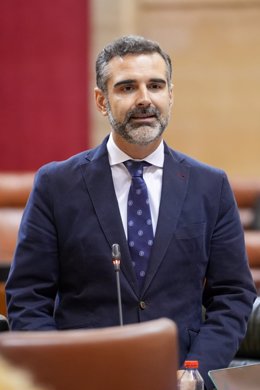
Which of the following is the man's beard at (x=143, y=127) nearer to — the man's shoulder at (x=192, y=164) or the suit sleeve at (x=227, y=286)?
the man's shoulder at (x=192, y=164)

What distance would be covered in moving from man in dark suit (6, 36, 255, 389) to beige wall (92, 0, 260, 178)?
437 centimetres

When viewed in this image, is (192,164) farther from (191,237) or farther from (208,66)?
(208,66)

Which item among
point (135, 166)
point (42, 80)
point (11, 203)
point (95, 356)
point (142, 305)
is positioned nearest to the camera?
point (95, 356)

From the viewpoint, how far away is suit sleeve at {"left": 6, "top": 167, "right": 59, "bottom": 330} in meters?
1.98

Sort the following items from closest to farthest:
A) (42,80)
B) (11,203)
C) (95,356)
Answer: (95,356)
(11,203)
(42,80)

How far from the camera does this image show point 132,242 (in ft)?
6.57

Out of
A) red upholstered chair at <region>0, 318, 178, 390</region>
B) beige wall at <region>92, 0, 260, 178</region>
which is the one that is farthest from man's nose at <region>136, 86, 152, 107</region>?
beige wall at <region>92, 0, 260, 178</region>

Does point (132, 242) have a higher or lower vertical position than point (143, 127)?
lower

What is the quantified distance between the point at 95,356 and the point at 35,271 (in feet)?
2.67

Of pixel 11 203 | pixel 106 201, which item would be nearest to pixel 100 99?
pixel 106 201

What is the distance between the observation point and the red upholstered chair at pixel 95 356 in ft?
3.91

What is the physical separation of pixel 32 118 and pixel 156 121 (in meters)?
4.61

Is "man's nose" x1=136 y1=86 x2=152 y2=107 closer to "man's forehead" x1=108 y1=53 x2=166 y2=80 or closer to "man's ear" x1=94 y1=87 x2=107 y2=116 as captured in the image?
"man's forehead" x1=108 y1=53 x2=166 y2=80

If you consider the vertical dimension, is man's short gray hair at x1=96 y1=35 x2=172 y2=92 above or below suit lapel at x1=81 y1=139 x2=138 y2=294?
above
